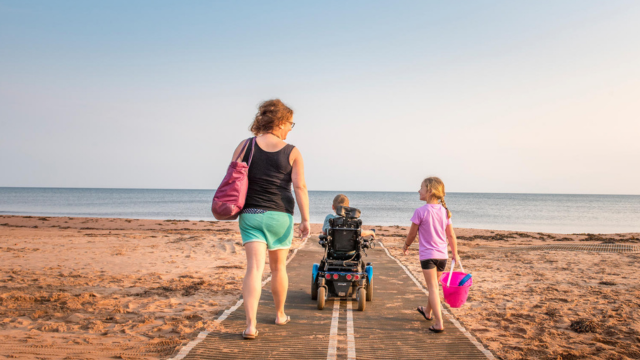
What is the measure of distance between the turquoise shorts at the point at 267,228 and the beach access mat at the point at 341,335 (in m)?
0.98

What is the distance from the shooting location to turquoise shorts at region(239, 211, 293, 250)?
3.76m

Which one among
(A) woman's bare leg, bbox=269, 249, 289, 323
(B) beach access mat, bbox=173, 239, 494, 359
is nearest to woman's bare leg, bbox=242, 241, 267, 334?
(A) woman's bare leg, bbox=269, 249, 289, 323

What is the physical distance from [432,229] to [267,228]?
1937 millimetres

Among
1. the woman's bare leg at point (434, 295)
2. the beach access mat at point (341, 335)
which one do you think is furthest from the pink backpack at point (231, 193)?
the woman's bare leg at point (434, 295)

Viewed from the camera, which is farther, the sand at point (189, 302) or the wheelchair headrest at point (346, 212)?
the wheelchair headrest at point (346, 212)

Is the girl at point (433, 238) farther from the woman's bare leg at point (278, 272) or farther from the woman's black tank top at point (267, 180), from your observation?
the woman's black tank top at point (267, 180)

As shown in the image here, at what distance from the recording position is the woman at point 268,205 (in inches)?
149

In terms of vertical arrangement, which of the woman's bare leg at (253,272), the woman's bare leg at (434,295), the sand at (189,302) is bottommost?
the sand at (189,302)

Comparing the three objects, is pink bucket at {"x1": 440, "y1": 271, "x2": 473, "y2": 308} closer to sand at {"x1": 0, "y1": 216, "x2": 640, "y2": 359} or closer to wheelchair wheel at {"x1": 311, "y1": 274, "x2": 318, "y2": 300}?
sand at {"x1": 0, "y1": 216, "x2": 640, "y2": 359}

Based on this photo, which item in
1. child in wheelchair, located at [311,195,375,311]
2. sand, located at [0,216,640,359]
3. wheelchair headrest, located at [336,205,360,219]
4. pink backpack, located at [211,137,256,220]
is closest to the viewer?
pink backpack, located at [211,137,256,220]

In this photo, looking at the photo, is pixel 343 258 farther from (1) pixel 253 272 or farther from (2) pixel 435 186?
(1) pixel 253 272

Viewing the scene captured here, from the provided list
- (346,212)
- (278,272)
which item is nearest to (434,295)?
(346,212)

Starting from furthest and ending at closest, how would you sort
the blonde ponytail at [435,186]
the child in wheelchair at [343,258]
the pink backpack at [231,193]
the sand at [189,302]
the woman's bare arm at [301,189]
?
the child in wheelchair at [343,258] < the blonde ponytail at [435,186] < the sand at [189,302] < the woman's bare arm at [301,189] < the pink backpack at [231,193]

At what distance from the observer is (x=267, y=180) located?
3.84 m
